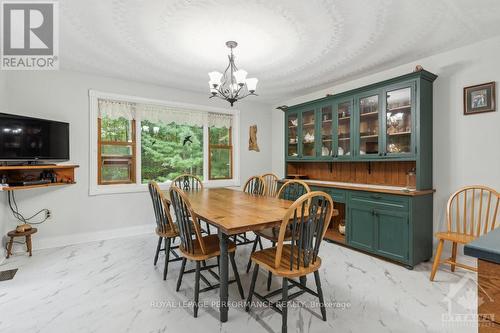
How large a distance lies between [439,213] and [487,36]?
192 centimetres

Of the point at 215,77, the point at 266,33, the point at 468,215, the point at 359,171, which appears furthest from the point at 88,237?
the point at 468,215

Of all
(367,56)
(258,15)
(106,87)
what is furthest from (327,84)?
(106,87)

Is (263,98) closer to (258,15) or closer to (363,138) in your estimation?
(363,138)

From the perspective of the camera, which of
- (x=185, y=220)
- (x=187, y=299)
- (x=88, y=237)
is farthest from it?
(x=88, y=237)

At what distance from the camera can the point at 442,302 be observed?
2082 mm

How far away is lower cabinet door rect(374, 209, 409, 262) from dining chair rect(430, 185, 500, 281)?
300 millimetres

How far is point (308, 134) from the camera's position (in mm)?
4301

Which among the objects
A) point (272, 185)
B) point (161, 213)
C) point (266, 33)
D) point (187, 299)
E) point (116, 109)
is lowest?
point (187, 299)

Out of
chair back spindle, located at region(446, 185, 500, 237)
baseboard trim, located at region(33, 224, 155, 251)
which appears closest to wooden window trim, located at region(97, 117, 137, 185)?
baseboard trim, located at region(33, 224, 155, 251)

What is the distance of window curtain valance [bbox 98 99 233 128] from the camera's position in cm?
380

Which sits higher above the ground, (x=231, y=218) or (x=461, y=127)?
(x=461, y=127)

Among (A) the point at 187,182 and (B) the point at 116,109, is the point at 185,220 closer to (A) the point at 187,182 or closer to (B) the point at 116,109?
(A) the point at 187,182

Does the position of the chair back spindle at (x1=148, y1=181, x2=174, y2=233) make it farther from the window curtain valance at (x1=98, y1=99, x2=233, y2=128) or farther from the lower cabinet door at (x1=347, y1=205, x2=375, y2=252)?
the lower cabinet door at (x1=347, y1=205, x2=375, y2=252)

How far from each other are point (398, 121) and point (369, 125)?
38 centimetres
